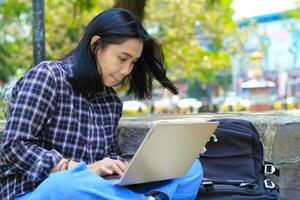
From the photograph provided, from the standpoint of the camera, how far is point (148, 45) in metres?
2.30

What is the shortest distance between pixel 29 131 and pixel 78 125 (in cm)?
24

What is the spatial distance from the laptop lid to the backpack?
1.66 ft

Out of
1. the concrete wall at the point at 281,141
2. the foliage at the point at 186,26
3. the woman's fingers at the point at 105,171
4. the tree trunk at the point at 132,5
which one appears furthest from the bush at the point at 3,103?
the foliage at the point at 186,26

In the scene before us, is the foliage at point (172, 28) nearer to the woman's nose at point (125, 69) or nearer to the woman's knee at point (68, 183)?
the woman's nose at point (125, 69)

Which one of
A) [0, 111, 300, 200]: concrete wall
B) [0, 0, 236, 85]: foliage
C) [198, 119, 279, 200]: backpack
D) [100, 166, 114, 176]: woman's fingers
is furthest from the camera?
[0, 0, 236, 85]: foliage

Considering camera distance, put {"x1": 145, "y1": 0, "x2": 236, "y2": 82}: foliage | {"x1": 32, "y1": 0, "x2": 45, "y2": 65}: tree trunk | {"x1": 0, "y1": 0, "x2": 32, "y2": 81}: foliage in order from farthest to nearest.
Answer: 1. {"x1": 0, "y1": 0, "x2": 32, "y2": 81}: foliage
2. {"x1": 145, "y1": 0, "x2": 236, "y2": 82}: foliage
3. {"x1": 32, "y1": 0, "x2": 45, "y2": 65}: tree trunk

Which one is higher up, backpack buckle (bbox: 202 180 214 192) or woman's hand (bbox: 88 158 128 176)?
woman's hand (bbox: 88 158 128 176)

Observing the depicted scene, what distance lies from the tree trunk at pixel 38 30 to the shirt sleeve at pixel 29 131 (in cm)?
125

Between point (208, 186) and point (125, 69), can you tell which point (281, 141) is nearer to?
point (208, 186)

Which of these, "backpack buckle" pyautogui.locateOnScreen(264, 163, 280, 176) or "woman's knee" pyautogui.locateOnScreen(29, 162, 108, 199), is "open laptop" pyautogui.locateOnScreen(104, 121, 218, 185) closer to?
"woman's knee" pyautogui.locateOnScreen(29, 162, 108, 199)

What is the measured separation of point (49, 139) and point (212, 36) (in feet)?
42.1

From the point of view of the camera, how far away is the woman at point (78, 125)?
1695 mm

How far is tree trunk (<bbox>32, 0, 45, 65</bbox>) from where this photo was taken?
3117 millimetres

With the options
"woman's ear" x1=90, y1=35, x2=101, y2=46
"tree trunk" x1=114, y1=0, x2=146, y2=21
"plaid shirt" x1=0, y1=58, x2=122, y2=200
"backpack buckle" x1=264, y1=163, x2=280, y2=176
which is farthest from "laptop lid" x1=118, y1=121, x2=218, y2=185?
"tree trunk" x1=114, y1=0, x2=146, y2=21
